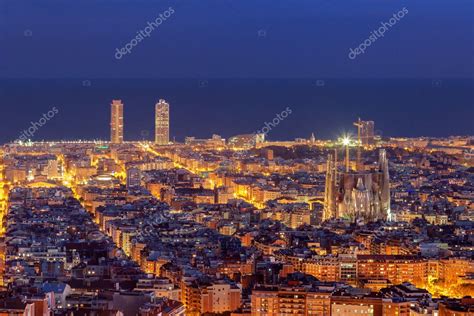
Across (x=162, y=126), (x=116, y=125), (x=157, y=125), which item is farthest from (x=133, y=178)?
(x=157, y=125)

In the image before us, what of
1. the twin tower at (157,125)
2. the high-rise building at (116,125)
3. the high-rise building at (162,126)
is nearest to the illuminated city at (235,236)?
the high-rise building at (116,125)

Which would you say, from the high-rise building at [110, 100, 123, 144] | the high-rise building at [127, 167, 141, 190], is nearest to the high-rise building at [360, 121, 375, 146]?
the high-rise building at [110, 100, 123, 144]

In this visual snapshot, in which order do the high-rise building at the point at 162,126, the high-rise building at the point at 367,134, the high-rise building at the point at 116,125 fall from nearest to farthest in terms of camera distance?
the high-rise building at the point at 367,134
the high-rise building at the point at 116,125
the high-rise building at the point at 162,126

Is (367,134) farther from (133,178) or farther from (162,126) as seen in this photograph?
(133,178)

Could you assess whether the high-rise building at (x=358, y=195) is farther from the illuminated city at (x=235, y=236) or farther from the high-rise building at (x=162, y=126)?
the high-rise building at (x=162, y=126)

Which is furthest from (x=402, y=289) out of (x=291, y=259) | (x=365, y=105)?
(x=365, y=105)

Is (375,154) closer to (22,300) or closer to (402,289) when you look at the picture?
(402,289)

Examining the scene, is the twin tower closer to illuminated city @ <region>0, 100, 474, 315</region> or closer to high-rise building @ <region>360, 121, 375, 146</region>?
high-rise building @ <region>360, 121, 375, 146</region>
